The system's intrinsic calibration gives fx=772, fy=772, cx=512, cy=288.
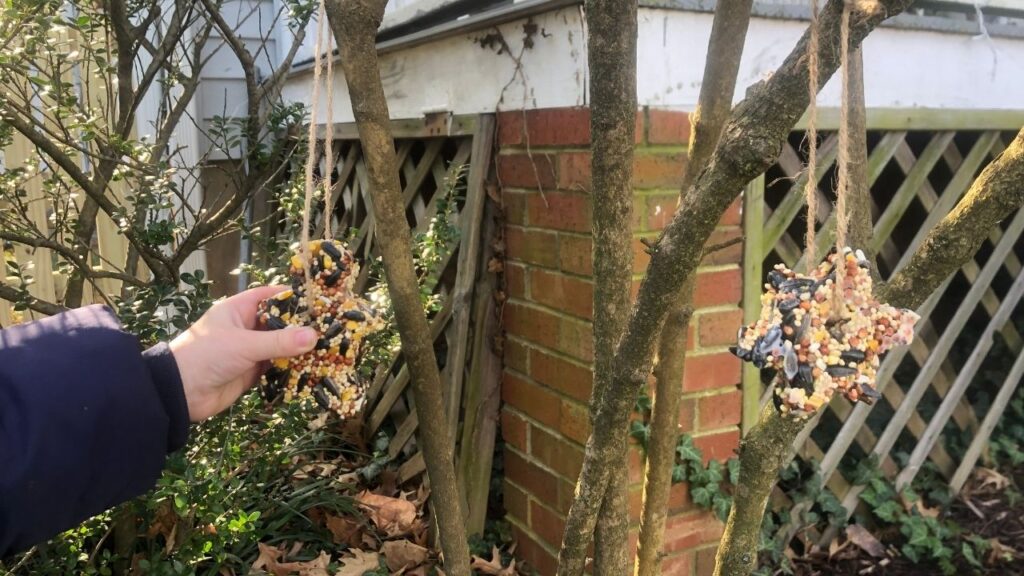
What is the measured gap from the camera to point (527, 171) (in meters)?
2.06

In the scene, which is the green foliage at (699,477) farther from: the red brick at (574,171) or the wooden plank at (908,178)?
the wooden plank at (908,178)

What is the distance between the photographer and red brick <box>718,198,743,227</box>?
1.94 meters

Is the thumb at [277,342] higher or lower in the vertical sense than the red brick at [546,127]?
lower

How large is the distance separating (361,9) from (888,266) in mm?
2210

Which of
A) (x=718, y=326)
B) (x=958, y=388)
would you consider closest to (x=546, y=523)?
(x=718, y=326)

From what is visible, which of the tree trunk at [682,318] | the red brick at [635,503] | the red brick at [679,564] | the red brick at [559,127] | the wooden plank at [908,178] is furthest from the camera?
the wooden plank at [908,178]

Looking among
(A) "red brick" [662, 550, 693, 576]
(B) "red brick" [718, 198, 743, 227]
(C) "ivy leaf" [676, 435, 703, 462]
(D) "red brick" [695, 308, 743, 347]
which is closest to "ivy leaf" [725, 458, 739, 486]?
(C) "ivy leaf" [676, 435, 703, 462]

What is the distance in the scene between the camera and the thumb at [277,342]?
110 centimetres

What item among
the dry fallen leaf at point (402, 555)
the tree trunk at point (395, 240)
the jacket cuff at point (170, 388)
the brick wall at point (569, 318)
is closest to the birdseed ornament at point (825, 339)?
the tree trunk at point (395, 240)

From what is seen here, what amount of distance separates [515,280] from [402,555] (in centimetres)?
83

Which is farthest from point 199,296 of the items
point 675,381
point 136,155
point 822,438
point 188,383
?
point 822,438

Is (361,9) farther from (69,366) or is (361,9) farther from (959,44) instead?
(959,44)

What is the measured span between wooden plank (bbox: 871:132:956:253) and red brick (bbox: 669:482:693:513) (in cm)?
99

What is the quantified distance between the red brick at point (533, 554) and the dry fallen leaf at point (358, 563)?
16.0 inches
